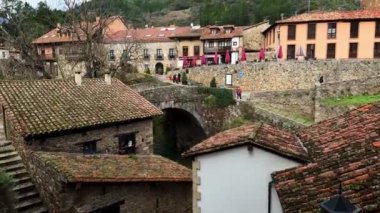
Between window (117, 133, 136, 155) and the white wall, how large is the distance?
26.1 feet

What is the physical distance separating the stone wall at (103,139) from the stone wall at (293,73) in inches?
766

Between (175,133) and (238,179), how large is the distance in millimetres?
27615

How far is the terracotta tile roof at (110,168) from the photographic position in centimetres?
1197

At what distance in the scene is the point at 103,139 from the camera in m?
15.8

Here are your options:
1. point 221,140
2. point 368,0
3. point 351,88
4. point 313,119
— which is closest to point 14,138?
point 221,140

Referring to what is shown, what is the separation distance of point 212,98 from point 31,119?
1827cm

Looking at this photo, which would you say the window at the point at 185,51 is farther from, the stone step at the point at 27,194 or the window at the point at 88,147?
the stone step at the point at 27,194

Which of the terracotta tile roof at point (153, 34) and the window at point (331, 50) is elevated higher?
the terracotta tile roof at point (153, 34)

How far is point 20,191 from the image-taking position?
528 inches

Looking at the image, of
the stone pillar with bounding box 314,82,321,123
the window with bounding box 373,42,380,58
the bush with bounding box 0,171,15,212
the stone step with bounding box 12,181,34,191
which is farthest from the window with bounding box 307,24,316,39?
the bush with bounding box 0,171,15,212

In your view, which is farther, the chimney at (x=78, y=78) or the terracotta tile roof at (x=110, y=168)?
the chimney at (x=78, y=78)

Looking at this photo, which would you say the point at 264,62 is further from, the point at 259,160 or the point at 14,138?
the point at 259,160

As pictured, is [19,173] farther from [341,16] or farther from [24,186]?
[341,16]

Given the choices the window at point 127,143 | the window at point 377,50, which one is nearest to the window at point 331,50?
the window at point 377,50
